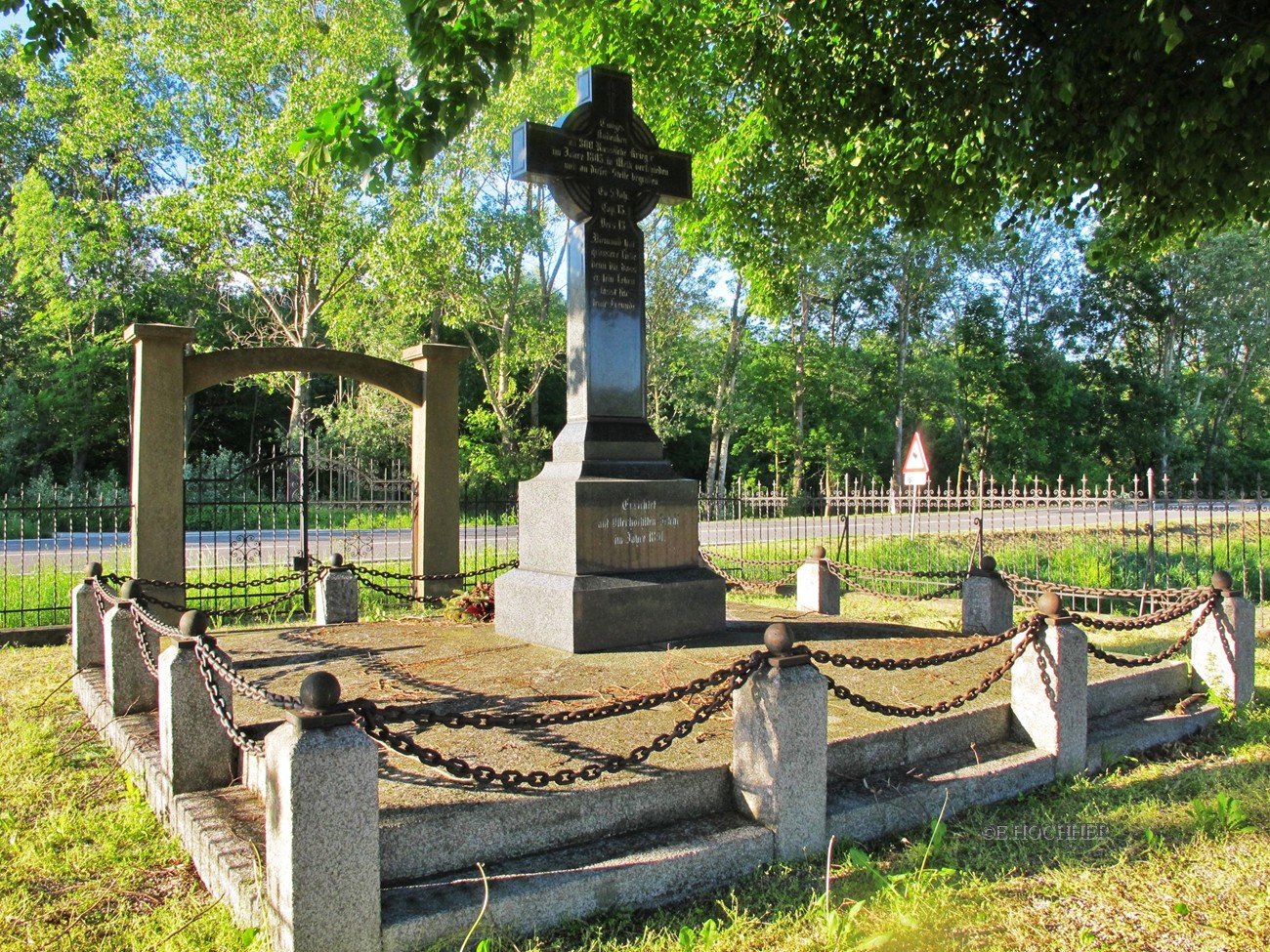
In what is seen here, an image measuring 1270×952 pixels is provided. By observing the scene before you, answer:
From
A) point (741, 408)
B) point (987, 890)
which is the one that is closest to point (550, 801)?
point (987, 890)

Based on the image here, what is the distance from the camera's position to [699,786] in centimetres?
414

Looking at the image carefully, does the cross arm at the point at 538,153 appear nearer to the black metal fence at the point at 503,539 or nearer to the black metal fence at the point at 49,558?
the black metal fence at the point at 503,539

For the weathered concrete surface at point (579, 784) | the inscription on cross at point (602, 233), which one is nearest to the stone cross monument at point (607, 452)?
the inscription on cross at point (602, 233)

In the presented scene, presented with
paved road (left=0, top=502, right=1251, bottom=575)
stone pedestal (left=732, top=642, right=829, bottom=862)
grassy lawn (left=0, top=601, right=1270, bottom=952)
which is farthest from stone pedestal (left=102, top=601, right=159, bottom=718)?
paved road (left=0, top=502, right=1251, bottom=575)

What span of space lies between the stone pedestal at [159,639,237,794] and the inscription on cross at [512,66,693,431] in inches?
124

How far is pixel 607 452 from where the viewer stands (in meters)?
6.82

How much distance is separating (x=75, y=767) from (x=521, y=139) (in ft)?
16.6

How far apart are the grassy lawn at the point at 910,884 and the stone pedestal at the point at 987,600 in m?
2.76

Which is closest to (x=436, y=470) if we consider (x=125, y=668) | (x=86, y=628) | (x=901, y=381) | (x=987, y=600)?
(x=86, y=628)

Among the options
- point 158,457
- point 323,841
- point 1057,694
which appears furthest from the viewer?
point 158,457

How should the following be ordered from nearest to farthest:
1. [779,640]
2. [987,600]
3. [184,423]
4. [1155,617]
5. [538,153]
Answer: [779,640]
[1155,617]
[538,153]
[987,600]
[184,423]

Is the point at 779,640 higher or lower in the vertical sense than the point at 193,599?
higher

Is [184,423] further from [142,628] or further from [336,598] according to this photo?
[142,628]

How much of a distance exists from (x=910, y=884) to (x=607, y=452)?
387 centimetres
